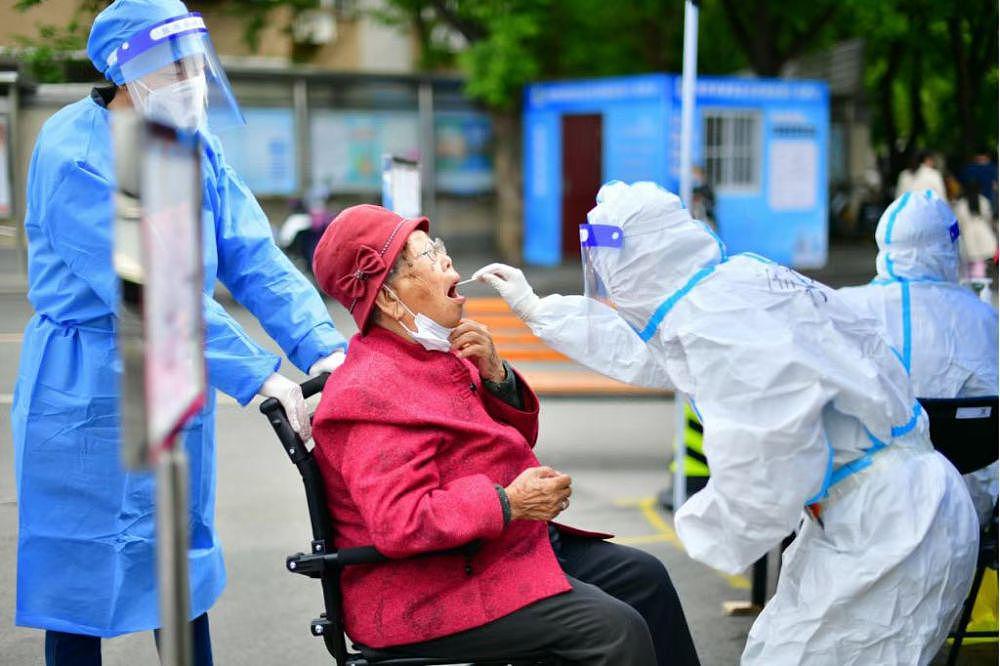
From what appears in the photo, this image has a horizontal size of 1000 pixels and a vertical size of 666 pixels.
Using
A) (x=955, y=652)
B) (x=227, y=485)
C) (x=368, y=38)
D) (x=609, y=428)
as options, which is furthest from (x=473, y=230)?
(x=955, y=652)

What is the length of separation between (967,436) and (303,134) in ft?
48.1

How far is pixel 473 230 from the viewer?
61.5 feet

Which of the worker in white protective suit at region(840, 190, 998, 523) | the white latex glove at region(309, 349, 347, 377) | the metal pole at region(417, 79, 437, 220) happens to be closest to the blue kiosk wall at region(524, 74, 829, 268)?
the metal pole at region(417, 79, 437, 220)

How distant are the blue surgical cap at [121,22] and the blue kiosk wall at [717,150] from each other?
43.5 ft

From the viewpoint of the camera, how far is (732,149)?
16641mm

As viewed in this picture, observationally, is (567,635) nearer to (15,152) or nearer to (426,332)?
(426,332)

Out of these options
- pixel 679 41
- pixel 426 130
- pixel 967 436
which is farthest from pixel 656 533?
pixel 679 41

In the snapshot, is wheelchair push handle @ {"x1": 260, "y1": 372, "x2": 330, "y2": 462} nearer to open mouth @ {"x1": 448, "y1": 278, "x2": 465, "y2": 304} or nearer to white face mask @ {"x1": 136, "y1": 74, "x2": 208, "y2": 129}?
open mouth @ {"x1": 448, "y1": 278, "x2": 465, "y2": 304}

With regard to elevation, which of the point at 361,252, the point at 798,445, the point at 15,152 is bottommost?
the point at 798,445

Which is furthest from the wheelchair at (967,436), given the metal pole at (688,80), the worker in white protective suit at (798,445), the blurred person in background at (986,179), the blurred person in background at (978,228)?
the blurred person in background at (986,179)

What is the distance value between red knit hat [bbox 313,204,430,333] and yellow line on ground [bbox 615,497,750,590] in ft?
7.48

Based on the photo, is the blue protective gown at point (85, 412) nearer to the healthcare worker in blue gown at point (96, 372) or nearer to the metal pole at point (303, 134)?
the healthcare worker in blue gown at point (96, 372)

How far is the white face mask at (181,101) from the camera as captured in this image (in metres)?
2.65

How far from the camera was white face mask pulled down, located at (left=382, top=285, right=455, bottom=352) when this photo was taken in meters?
2.52
